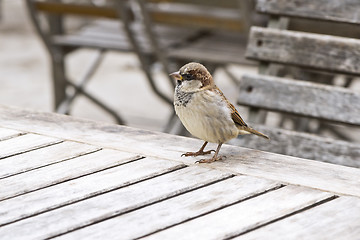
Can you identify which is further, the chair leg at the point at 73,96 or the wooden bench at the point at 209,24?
the chair leg at the point at 73,96

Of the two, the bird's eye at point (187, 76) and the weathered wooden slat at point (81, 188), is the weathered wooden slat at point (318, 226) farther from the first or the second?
the bird's eye at point (187, 76)

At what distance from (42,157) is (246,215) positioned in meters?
0.52

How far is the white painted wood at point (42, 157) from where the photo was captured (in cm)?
135

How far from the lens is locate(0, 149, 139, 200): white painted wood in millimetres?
1253

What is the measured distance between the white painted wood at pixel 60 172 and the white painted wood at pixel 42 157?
22 millimetres

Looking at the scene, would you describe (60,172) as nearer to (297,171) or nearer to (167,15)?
(297,171)

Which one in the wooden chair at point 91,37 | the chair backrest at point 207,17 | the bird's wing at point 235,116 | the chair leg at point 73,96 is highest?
the chair backrest at point 207,17

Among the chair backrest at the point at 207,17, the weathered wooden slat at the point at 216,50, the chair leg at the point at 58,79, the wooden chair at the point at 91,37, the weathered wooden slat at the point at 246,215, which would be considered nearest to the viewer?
the weathered wooden slat at the point at 246,215

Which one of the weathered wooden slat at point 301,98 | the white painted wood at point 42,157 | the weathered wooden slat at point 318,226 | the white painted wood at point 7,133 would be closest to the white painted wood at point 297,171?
the weathered wooden slat at point 318,226

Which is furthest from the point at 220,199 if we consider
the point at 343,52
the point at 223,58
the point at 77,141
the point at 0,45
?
the point at 0,45

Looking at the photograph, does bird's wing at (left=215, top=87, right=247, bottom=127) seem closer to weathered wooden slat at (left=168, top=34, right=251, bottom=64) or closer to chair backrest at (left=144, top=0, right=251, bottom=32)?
chair backrest at (left=144, top=0, right=251, bottom=32)

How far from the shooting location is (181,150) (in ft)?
4.85

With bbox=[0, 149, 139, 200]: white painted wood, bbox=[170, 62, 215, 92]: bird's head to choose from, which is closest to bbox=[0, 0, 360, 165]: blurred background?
bbox=[170, 62, 215, 92]: bird's head

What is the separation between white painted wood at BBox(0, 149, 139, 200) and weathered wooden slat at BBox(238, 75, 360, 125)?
31.3 inches
